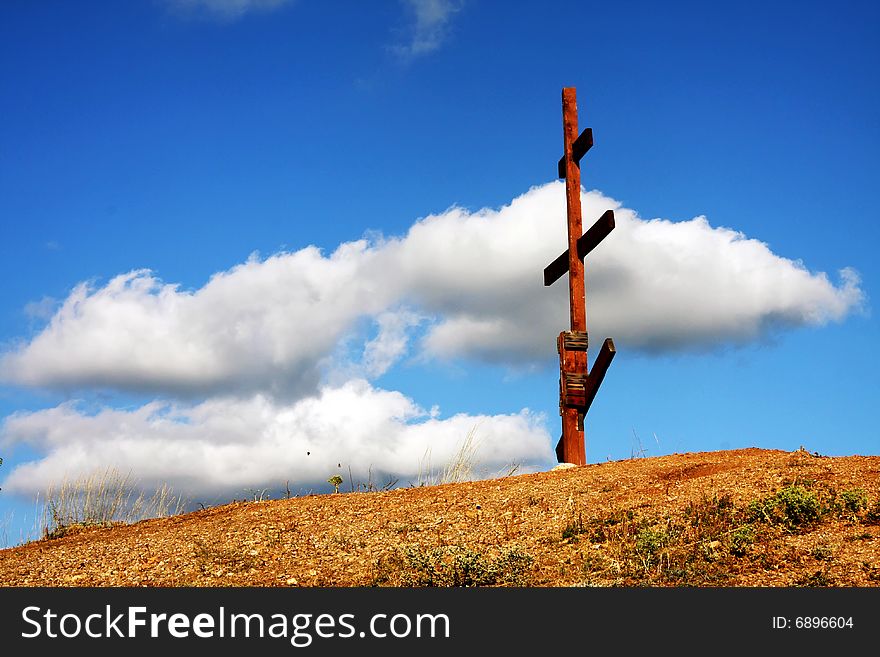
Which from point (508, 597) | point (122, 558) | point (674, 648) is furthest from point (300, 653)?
point (122, 558)

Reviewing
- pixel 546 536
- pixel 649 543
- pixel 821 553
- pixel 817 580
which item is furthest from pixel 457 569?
pixel 821 553

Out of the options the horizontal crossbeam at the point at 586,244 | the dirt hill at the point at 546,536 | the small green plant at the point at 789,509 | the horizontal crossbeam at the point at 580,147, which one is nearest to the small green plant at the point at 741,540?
the dirt hill at the point at 546,536

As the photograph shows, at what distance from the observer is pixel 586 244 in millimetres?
14898

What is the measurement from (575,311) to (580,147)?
117 inches

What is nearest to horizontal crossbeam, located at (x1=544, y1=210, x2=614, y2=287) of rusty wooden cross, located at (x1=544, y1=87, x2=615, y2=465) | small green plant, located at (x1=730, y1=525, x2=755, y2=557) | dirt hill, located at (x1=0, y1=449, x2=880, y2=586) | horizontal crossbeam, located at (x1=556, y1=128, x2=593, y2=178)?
rusty wooden cross, located at (x1=544, y1=87, x2=615, y2=465)

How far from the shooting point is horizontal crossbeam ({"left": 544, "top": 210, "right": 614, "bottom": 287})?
1434 cm

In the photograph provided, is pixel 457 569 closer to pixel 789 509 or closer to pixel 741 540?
pixel 741 540

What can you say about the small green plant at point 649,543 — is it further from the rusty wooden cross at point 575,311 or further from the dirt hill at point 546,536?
the rusty wooden cross at point 575,311

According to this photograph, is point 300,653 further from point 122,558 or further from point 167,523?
point 167,523

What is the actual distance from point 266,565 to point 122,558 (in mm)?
2191

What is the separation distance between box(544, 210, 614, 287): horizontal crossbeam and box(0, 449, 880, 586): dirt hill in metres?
3.95

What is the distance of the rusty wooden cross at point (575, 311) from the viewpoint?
46.2ft

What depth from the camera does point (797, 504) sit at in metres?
9.22

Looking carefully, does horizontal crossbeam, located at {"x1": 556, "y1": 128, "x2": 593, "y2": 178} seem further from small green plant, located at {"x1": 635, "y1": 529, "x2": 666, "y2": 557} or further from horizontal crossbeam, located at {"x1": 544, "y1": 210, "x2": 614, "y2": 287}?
small green plant, located at {"x1": 635, "y1": 529, "x2": 666, "y2": 557}
